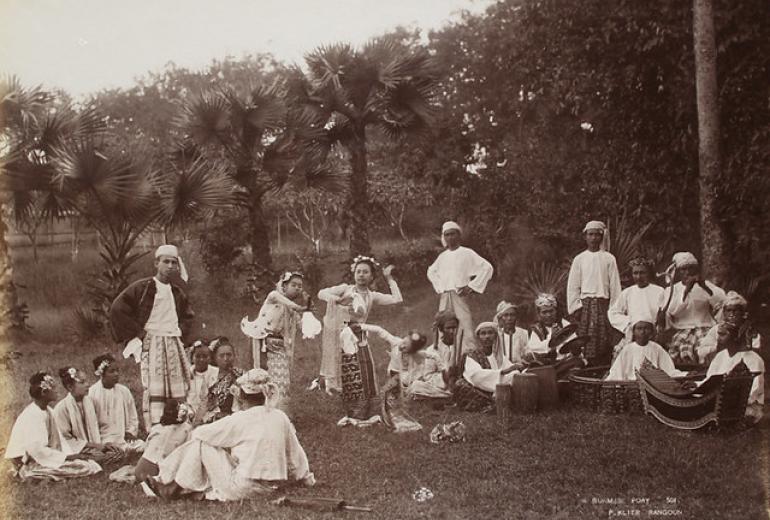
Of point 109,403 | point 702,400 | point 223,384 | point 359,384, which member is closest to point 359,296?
point 359,384

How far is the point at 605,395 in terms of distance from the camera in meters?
6.68

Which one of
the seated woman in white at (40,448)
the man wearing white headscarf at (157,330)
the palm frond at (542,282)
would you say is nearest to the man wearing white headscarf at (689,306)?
the palm frond at (542,282)

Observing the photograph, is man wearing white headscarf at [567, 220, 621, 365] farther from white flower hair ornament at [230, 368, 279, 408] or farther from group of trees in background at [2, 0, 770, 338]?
white flower hair ornament at [230, 368, 279, 408]

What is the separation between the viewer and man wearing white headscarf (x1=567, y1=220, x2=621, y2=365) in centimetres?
784

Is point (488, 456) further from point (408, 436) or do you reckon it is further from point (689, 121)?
point (689, 121)

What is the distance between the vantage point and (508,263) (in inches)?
476

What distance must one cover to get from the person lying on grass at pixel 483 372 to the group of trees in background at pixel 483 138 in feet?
8.20

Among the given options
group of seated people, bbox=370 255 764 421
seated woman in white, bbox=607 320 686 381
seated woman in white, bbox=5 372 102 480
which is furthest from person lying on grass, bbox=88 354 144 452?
seated woman in white, bbox=607 320 686 381

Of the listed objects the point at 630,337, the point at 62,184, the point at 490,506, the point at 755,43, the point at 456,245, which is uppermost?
the point at 755,43

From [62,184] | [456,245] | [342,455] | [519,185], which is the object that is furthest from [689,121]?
[62,184]

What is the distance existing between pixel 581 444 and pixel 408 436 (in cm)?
137

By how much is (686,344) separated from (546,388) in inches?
57.3

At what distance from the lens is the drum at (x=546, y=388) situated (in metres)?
6.84

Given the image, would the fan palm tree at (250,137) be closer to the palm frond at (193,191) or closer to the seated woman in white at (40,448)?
the palm frond at (193,191)
